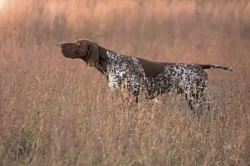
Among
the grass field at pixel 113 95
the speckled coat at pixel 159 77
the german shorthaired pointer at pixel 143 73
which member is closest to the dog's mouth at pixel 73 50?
the german shorthaired pointer at pixel 143 73

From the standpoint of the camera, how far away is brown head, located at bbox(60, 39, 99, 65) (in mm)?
5922

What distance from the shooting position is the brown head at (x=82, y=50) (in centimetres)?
592

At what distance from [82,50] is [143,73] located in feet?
2.66

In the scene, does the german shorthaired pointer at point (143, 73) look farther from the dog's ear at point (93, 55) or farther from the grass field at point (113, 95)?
the grass field at point (113, 95)

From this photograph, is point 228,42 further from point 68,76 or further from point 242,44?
point 68,76

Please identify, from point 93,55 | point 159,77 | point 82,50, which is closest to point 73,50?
point 82,50

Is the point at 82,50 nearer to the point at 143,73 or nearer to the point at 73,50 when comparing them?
the point at 73,50

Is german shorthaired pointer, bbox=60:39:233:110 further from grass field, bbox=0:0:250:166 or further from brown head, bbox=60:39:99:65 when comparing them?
grass field, bbox=0:0:250:166

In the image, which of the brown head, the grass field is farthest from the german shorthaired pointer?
the grass field

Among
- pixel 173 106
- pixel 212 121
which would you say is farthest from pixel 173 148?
pixel 173 106

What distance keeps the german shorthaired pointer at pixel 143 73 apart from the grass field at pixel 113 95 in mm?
213

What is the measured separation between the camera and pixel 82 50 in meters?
5.97

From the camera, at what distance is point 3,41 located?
30.2 ft

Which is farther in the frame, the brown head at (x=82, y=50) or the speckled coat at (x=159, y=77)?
the speckled coat at (x=159, y=77)
